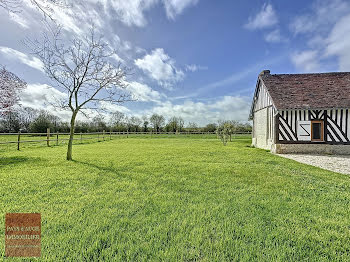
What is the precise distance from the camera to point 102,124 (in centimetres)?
3500

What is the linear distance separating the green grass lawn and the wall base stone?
6.22 meters

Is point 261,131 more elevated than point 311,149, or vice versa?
point 261,131

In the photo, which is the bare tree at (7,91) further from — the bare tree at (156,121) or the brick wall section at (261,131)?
the bare tree at (156,121)

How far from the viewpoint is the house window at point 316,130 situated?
9398 millimetres

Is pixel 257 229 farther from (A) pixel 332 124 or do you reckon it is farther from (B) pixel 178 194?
(A) pixel 332 124

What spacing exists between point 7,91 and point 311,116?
1771 centimetres

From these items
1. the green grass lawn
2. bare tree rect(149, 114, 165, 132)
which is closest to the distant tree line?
bare tree rect(149, 114, 165, 132)

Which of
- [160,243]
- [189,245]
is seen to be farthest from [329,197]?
[160,243]

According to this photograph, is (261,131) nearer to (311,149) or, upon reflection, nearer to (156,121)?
(311,149)

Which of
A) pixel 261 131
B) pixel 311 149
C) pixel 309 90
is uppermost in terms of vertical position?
pixel 309 90

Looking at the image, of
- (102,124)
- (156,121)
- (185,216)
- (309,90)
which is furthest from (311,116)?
(102,124)

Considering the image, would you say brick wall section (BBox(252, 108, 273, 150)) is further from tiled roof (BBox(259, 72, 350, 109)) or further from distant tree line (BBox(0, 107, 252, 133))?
distant tree line (BBox(0, 107, 252, 133))

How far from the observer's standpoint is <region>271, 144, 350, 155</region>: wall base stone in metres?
9.07

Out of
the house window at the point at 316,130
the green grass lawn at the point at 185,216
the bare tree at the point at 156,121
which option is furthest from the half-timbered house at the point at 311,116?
the bare tree at the point at 156,121
